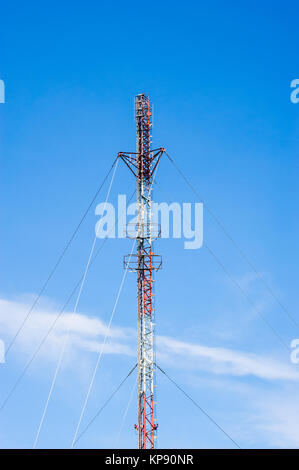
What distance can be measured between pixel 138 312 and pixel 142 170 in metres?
11.0


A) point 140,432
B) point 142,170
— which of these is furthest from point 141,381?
point 142,170

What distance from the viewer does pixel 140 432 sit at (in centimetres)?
5319

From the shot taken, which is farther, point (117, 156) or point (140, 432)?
point (117, 156)
